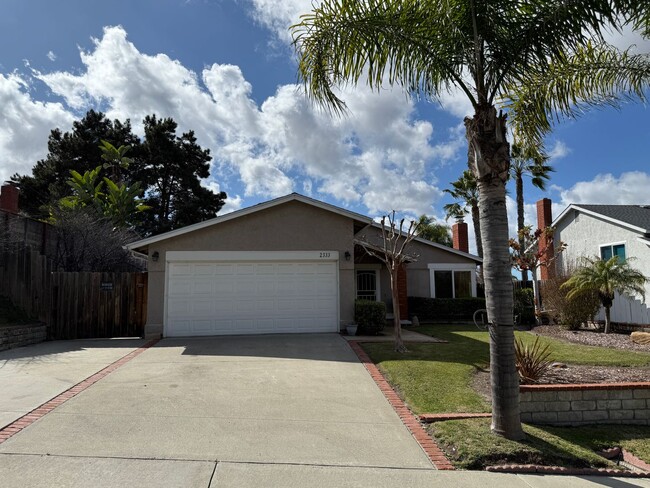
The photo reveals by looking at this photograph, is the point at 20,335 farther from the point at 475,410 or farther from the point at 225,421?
the point at 475,410

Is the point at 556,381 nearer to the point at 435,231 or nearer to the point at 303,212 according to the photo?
the point at 303,212

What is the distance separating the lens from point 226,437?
484cm

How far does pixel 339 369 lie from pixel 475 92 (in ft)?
17.5

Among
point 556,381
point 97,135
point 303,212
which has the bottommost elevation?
point 556,381

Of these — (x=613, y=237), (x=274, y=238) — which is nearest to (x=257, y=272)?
(x=274, y=238)

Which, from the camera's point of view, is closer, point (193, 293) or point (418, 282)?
point (193, 293)

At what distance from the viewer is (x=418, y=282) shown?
18.8 metres

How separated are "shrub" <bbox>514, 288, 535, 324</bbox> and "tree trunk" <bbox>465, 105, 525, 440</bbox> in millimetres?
12750

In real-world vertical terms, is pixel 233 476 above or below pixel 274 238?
below

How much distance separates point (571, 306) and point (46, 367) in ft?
48.9

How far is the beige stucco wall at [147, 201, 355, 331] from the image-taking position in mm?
12406

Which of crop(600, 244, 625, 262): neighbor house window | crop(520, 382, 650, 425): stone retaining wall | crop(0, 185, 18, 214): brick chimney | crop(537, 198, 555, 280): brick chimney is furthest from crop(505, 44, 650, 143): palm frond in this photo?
crop(0, 185, 18, 214): brick chimney

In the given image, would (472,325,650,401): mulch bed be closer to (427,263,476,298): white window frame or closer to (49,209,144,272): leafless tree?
(427,263,476,298): white window frame

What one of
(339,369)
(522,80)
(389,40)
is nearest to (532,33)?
(522,80)
